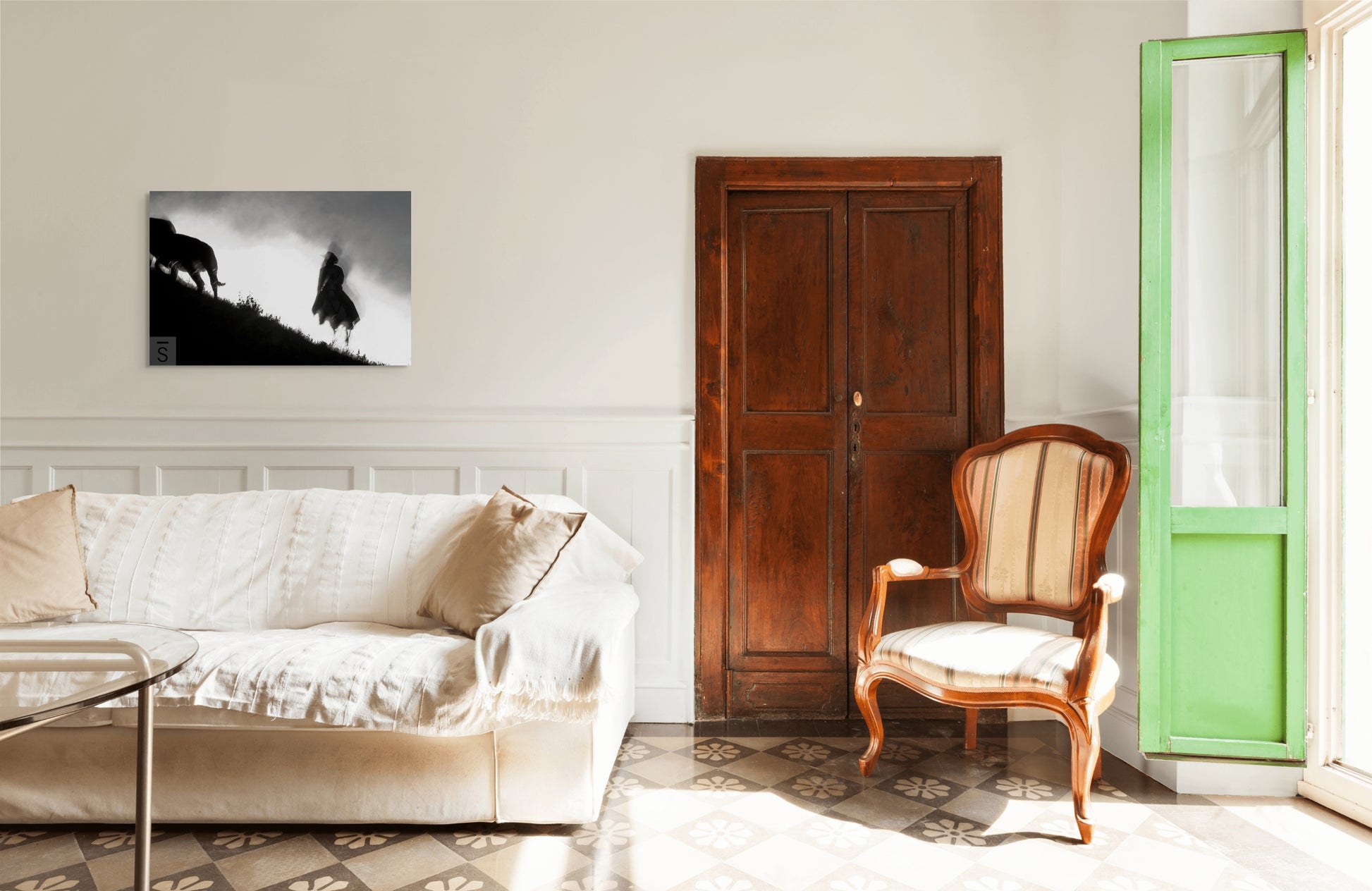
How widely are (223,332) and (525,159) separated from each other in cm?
139

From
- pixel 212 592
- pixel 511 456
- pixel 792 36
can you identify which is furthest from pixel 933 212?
pixel 212 592

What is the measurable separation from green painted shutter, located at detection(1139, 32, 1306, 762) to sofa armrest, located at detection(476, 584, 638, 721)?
1.61 m

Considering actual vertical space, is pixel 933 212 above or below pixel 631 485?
above

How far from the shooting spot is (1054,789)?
233 centimetres

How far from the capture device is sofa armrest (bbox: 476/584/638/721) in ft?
6.23

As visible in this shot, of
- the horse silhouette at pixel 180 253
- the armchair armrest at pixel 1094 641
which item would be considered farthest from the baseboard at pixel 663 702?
the horse silhouette at pixel 180 253

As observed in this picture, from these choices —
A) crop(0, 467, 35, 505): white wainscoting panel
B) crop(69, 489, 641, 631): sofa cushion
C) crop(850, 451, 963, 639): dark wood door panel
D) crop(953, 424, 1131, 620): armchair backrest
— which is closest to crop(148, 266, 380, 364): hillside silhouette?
crop(69, 489, 641, 631): sofa cushion

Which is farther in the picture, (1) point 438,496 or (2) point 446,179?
(2) point 446,179

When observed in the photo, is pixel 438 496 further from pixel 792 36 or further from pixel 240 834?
pixel 792 36

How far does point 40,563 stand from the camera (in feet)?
7.82

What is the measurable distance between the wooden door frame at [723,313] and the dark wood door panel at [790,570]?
110mm

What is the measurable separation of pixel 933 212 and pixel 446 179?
1.95 metres

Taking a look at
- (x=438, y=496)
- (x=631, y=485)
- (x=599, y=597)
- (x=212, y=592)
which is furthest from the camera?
(x=631, y=485)

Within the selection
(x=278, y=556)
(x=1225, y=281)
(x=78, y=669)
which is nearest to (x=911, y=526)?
(x=1225, y=281)
